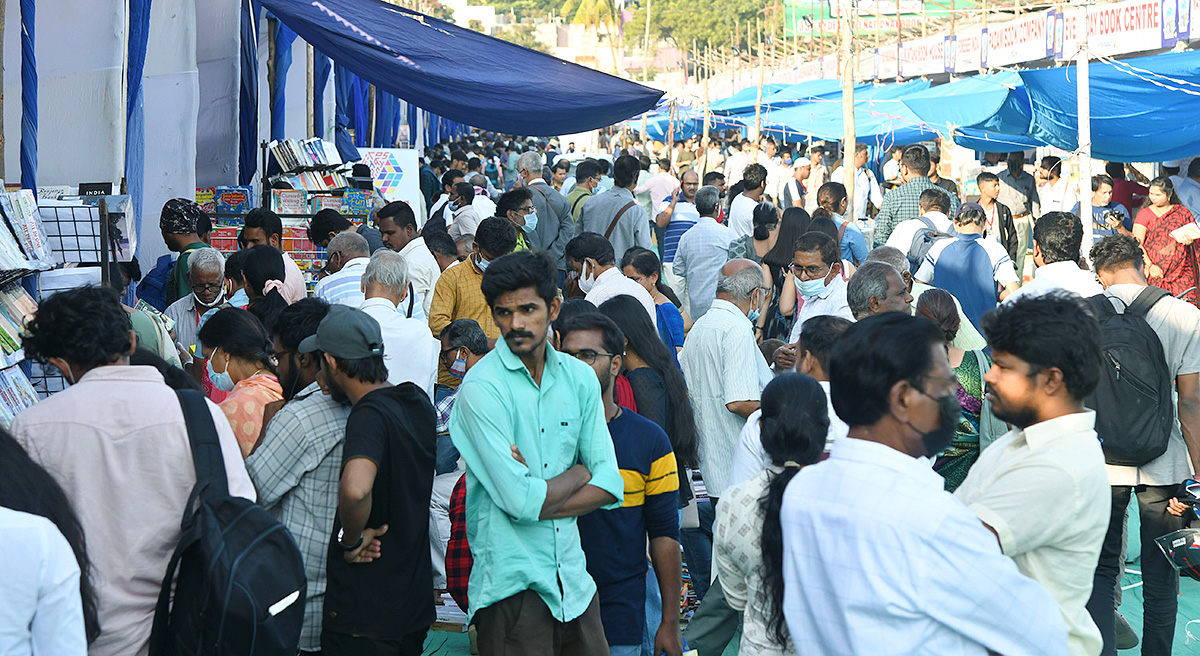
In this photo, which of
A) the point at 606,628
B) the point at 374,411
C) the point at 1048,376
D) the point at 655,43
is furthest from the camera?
the point at 655,43

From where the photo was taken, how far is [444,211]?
12.2 metres

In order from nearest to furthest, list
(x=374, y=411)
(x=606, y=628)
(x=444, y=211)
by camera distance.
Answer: (x=374, y=411), (x=606, y=628), (x=444, y=211)

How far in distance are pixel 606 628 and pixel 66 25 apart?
5.24 metres

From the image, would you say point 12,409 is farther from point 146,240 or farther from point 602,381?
point 146,240

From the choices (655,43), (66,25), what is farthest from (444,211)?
(655,43)

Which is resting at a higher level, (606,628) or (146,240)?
(146,240)

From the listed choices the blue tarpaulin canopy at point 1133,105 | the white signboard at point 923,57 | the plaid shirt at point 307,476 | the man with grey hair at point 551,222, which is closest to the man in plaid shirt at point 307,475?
the plaid shirt at point 307,476

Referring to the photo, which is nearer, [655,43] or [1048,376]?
[1048,376]

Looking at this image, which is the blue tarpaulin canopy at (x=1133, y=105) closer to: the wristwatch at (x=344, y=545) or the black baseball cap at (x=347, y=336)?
the black baseball cap at (x=347, y=336)

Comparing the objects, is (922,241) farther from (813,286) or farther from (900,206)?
(813,286)

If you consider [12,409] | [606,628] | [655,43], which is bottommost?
[606,628]

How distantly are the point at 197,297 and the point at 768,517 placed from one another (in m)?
4.45

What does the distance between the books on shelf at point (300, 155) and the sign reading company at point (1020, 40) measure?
11.5 m

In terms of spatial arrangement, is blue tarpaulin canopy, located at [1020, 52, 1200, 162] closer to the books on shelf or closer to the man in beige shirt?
the books on shelf
